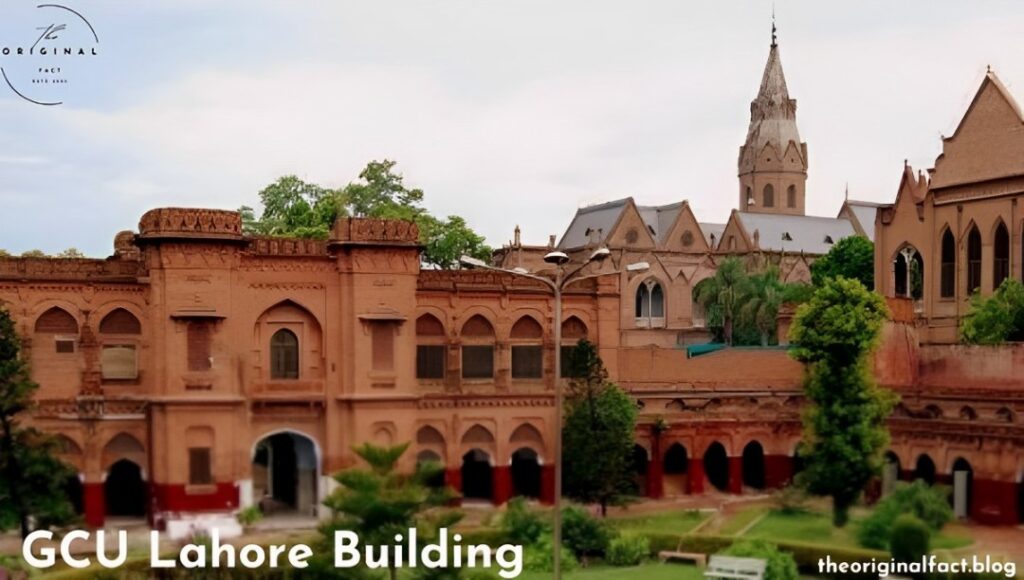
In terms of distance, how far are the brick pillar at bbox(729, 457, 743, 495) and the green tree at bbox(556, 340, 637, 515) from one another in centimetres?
465

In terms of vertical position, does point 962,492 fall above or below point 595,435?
below

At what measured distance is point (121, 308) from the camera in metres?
38.1

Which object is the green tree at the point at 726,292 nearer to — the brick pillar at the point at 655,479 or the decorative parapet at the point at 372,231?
the brick pillar at the point at 655,479

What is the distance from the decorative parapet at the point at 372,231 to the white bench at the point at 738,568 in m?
14.9

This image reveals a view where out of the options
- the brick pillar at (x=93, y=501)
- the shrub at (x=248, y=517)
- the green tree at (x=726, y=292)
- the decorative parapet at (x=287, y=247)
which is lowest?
the shrub at (x=248, y=517)

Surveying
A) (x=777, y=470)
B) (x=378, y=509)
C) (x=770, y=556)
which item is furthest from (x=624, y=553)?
(x=777, y=470)

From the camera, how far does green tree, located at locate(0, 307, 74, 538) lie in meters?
33.2

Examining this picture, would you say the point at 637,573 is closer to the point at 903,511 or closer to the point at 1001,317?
the point at 903,511

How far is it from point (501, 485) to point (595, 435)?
4070 mm

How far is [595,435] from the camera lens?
1572 inches

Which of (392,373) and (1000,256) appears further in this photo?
(1000,256)

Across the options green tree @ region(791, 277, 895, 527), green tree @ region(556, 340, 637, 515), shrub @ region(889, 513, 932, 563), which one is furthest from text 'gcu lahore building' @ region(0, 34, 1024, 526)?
shrub @ region(889, 513, 932, 563)

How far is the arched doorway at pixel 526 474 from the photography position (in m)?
43.3

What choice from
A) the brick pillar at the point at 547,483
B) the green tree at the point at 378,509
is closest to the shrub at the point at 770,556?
the green tree at the point at 378,509
